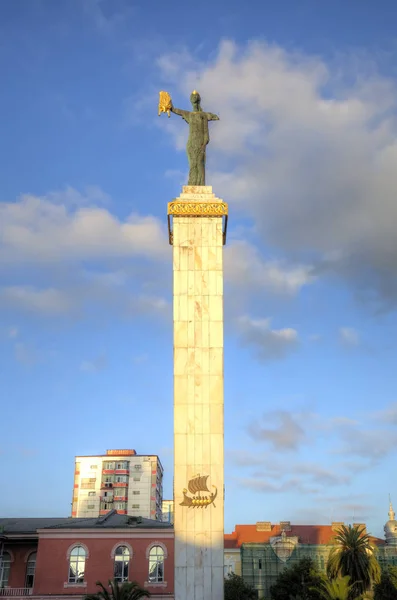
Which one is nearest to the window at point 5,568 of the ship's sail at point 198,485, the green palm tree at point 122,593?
the green palm tree at point 122,593

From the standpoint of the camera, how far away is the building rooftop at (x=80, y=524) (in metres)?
53.0

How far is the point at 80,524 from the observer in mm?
54375

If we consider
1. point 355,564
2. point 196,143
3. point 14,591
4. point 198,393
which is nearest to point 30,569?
point 14,591

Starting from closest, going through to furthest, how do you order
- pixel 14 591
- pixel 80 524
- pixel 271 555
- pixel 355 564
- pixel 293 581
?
1. pixel 14 591
2. pixel 80 524
3. pixel 355 564
4. pixel 293 581
5. pixel 271 555

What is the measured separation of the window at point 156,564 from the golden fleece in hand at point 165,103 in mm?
32445

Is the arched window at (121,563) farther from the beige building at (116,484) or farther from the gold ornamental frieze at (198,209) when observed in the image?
the beige building at (116,484)

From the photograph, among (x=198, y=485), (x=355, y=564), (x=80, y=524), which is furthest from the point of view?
(x=355, y=564)

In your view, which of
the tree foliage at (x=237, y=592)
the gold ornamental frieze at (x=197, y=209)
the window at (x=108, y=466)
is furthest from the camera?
the window at (x=108, y=466)

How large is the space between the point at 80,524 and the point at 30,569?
5444 millimetres

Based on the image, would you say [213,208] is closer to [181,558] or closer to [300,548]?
[181,558]

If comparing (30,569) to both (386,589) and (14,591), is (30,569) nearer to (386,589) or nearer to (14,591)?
(14,591)

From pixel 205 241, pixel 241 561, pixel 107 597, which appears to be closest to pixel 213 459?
pixel 107 597

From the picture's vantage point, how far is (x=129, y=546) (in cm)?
5197

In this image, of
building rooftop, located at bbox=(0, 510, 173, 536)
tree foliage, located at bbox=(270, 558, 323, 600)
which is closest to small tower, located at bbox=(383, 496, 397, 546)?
tree foliage, located at bbox=(270, 558, 323, 600)
